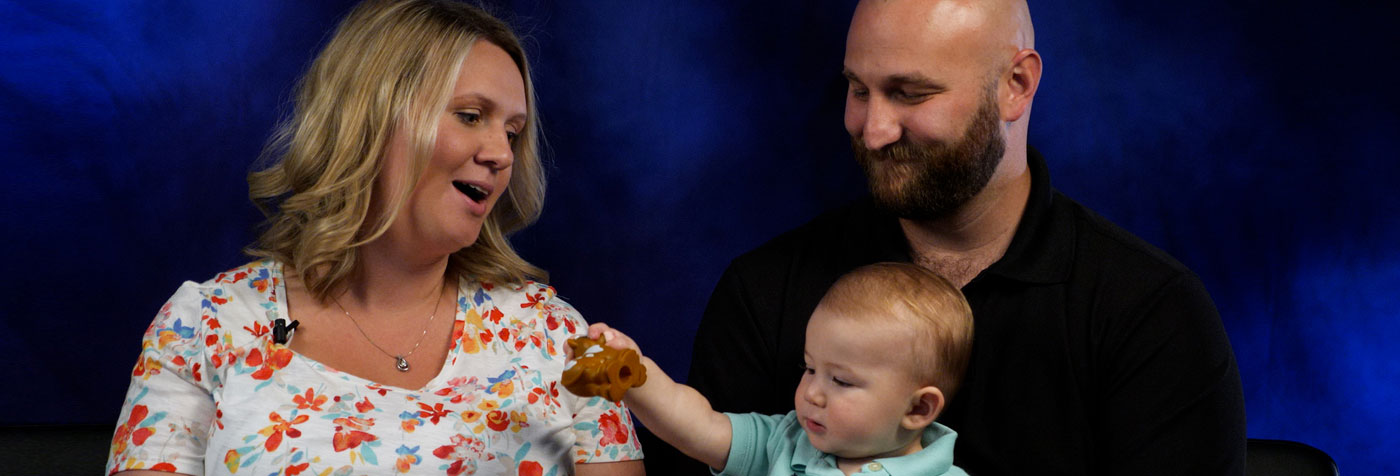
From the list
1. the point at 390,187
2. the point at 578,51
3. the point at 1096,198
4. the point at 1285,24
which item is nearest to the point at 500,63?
the point at 390,187

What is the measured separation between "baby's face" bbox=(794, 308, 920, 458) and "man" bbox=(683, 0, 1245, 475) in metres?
0.34

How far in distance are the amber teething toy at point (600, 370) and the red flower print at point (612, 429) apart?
0.46 metres

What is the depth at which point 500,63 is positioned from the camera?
2.26m

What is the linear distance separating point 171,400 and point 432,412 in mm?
415

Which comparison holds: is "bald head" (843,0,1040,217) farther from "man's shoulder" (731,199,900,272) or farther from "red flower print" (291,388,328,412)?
"red flower print" (291,388,328,412)

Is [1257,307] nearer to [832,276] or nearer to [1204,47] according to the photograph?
[1204,47]

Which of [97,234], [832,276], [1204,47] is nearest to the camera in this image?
[832,276]

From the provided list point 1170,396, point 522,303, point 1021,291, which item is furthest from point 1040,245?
point 522,303

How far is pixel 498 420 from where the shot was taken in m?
2.15

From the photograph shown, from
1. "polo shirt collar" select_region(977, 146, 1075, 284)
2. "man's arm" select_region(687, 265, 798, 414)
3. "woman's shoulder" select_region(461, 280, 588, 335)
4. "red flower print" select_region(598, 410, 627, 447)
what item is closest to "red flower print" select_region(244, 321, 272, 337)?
"woman's shoulder" select_region(461, 280, 588, 335)

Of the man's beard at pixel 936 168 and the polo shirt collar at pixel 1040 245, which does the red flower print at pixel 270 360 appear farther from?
the polo shirt collar at pixel 1040 245

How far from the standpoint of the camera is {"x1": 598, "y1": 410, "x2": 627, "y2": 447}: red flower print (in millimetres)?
2277

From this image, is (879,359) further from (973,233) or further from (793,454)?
(973,233)

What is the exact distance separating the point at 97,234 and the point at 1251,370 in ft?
8.05
